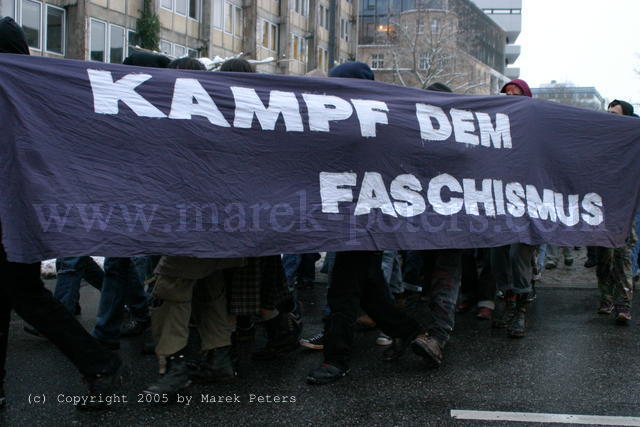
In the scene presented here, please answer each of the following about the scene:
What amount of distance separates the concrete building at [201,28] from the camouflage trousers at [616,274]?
10.6m

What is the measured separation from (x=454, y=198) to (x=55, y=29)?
21.0 metres

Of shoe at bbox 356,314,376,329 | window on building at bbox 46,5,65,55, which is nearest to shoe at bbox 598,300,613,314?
shoe at bbox 356,314,376,329

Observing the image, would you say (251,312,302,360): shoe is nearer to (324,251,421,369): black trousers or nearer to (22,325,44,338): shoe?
(324,251,421,369): black trousers

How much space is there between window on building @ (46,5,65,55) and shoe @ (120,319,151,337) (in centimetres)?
1928

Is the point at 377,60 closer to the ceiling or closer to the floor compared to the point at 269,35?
closer to the ceiling

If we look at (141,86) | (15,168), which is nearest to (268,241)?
(141,86)

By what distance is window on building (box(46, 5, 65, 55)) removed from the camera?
2175cm

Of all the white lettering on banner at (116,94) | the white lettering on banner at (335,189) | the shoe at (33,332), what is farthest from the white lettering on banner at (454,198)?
the shoe at (33,332)

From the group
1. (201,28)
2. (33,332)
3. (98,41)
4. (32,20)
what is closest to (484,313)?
(33,332)

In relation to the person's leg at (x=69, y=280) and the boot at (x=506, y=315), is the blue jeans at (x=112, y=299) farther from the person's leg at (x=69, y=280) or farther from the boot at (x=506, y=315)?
the boot at (x=506, y=315)

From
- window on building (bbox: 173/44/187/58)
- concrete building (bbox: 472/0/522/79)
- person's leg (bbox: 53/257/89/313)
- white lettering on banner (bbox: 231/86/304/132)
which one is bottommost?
person's leg (bbox: 53/257/89/313)

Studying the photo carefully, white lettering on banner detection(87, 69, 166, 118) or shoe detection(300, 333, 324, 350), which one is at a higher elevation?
white lettering on banner detection(87, 69, 166, 118)

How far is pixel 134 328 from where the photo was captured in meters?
4.91

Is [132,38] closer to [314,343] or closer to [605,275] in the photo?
[605,275]
